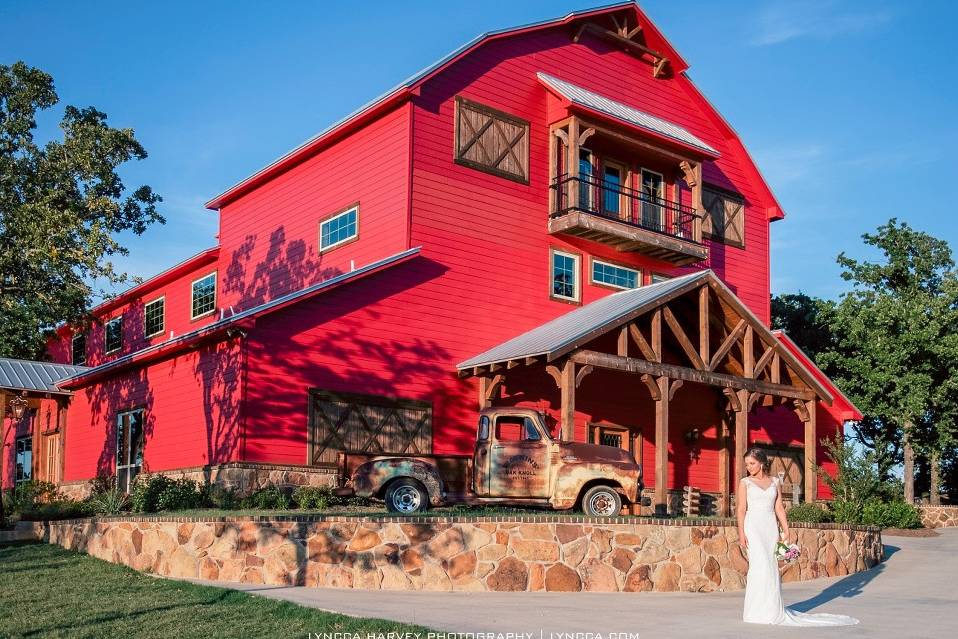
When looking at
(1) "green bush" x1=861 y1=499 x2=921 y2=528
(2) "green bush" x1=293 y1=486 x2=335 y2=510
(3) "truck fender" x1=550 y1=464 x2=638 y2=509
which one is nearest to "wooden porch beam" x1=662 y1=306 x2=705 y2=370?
(1) "green bush" x1=861 y1=499 x2=921 y2=528

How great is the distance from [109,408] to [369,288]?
8.19 meters

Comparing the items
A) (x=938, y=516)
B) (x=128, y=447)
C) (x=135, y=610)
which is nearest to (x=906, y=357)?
(x=938, y=516)

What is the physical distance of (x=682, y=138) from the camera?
27.9m

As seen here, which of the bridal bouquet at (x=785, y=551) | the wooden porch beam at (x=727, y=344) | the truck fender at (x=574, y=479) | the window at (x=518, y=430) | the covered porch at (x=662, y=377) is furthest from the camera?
the wooden porch beam at (x=727, y=344)

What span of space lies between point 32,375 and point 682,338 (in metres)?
16.5

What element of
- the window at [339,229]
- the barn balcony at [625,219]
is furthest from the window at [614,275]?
the window at [339,229]

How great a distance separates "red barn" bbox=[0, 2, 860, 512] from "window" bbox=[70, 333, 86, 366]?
3.53m

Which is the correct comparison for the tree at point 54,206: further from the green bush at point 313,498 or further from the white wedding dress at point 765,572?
the white wedding dress at point 765,572

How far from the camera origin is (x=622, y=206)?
92.3ft

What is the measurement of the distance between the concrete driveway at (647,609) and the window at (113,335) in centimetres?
2209

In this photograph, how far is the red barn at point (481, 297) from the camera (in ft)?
71.0

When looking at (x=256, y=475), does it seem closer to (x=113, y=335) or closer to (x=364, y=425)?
(x=364, y=425)

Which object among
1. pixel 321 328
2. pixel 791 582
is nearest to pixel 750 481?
pixel 791 582

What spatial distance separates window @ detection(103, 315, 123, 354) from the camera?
33906mm
